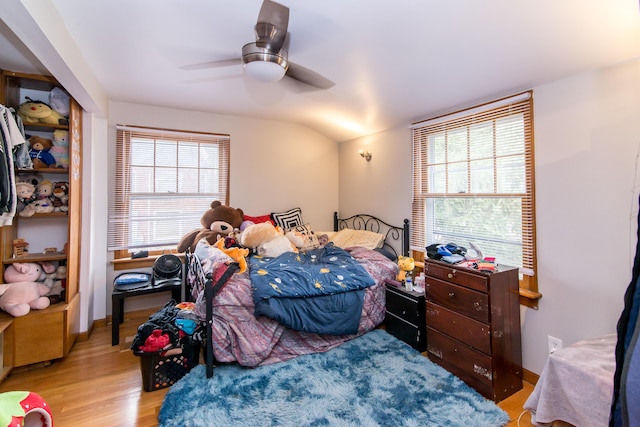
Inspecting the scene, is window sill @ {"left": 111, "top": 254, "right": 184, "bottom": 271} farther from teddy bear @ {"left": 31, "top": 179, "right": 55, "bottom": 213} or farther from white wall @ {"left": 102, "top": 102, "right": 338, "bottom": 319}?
teddy bear @ {"left": 31, "top": 179, "right": 55, "bottom": 213}

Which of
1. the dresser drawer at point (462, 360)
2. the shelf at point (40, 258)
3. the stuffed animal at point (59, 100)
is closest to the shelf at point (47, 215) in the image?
the shelf at point (40, 258)

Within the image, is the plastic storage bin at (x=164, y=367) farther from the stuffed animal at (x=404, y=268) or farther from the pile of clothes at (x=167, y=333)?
the stuffed animal at (x=404, y=268)

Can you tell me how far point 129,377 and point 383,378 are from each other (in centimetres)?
189

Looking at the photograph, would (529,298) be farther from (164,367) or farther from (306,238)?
(164,367)

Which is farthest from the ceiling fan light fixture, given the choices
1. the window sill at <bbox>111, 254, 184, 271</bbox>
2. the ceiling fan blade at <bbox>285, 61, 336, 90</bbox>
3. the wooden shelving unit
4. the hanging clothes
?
the window sill at <bbox>111, 254, 184, 271</bbox>

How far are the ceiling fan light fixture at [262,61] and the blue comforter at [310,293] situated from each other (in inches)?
58.7

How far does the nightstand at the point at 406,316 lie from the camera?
2525 mm

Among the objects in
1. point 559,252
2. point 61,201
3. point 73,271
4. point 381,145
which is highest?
point 381,145

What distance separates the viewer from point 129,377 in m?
2.24

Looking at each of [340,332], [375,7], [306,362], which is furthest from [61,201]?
[375,7]

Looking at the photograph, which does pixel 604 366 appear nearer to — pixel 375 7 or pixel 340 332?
pixel 340 332

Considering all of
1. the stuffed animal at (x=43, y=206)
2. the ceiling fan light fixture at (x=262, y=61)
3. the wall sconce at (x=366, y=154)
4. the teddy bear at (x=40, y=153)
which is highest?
the ceiling fan light fixture at (x=262, y=61)

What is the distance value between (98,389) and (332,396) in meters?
1.64

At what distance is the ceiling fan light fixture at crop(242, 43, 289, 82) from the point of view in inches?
67.8
